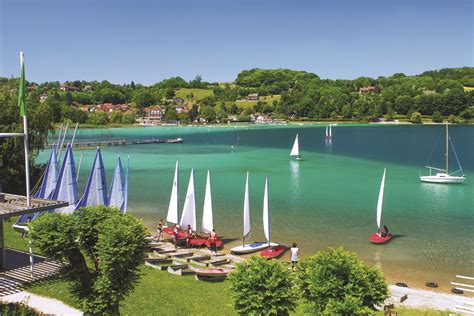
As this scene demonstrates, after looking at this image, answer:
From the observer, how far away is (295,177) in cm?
6056

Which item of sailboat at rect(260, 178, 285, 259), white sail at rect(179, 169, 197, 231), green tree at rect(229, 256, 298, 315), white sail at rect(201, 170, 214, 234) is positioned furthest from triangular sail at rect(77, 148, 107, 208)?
green tree at rect(229, 256, 298, 315)

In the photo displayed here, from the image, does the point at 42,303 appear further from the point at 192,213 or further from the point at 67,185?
the point at 192,213

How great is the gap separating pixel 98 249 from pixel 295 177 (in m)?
48.7

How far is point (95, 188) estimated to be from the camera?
29.7 metres

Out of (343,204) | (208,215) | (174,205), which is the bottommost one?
(343,204)

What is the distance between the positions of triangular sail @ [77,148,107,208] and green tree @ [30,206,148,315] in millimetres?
14923

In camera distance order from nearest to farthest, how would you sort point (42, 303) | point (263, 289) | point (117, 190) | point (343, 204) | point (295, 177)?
point (263, 289)
point (42, 303)
point (117, 190)
point (343, 204)
point (295, 177)

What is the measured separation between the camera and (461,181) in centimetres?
5491

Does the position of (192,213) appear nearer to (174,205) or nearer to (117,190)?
(174,205)

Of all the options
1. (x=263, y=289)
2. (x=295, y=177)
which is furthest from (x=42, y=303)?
(x=295, y=177)

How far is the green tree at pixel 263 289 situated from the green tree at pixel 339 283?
0.61 meters

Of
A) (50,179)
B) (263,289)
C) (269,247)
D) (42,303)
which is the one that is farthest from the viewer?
(50,179)

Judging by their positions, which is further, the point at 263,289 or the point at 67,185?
the point at 67,185

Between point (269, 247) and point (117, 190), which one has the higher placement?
point (117, 190)
